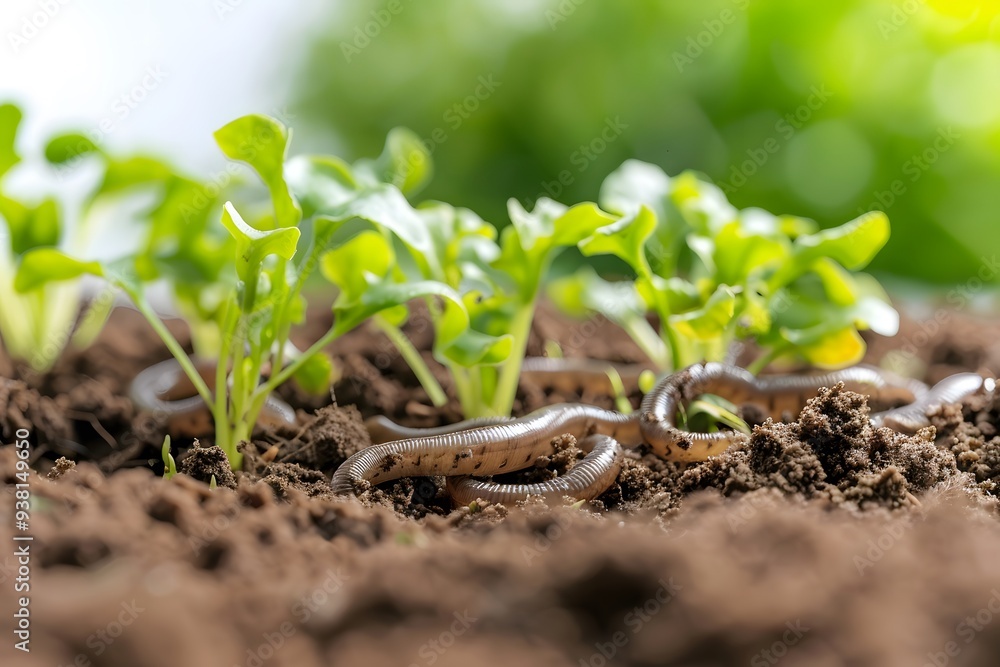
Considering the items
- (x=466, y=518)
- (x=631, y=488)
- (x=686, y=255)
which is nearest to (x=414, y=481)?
(x=466, y=518)

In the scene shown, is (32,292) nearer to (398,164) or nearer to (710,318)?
(398,164)

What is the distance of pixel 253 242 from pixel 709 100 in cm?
594

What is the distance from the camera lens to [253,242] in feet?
6.39

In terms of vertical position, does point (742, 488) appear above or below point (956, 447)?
above

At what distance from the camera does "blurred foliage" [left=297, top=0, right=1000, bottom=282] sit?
6.62m

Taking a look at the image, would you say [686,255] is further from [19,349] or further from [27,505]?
[27,505]

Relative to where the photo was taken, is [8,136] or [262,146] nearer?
[262,146]

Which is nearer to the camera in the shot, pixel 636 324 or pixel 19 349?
pixel 636 324

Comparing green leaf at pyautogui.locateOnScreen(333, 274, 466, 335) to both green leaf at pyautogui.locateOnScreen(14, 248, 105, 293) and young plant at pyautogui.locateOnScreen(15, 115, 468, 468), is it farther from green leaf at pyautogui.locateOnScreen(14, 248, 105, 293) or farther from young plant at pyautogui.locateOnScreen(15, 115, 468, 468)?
green leaf at pyautogui.locateOnScreen(14, 248, 105, 293)

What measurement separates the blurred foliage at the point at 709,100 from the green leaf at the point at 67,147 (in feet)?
14.5

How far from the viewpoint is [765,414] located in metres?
2.66

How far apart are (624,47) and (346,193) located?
553 cm

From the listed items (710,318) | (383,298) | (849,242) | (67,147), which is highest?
(67,147)

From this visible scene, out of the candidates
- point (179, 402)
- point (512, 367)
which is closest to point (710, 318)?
point (512, 367)
